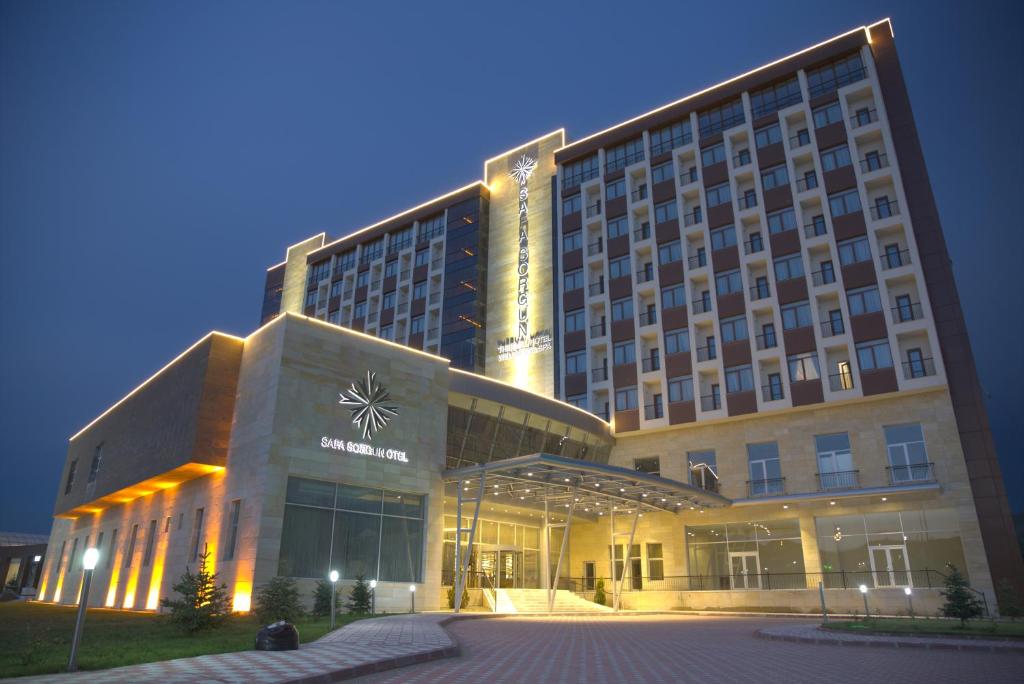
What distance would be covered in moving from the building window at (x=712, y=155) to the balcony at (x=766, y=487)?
21.9 metres

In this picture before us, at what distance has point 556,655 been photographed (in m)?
14.8

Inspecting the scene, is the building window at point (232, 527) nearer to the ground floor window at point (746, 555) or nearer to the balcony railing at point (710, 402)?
the ground floor window at point (746, 555)

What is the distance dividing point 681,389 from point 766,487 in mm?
7993

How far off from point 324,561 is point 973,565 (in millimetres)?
30112

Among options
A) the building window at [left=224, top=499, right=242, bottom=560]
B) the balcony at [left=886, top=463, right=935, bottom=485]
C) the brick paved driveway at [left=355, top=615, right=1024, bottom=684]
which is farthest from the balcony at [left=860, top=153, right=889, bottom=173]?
the building window at [left=224, top=499, right=242, bottom=560]

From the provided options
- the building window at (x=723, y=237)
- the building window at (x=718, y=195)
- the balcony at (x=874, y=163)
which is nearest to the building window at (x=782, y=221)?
the building window at (x=723, y=237)

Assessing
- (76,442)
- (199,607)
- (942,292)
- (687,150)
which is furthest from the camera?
(76,442)

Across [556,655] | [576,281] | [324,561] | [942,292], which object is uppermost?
[576,281]

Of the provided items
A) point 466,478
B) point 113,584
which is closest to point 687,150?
point 466,478

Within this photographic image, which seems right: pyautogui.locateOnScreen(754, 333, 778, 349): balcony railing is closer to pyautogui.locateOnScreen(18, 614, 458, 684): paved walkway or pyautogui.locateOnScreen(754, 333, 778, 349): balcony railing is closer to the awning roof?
the awning roof

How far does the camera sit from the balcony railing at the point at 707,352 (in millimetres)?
43844

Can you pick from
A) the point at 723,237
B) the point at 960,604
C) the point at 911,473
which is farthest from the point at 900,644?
the point at 723,237

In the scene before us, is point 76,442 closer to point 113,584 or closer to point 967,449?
point 113,584

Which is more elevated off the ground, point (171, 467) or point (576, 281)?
point (576, 281)
